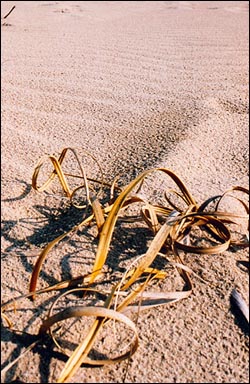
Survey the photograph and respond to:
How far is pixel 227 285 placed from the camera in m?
0.88

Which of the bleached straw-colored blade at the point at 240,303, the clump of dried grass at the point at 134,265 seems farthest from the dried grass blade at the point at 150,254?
the bleached straw-colored blade at the point at 240,303

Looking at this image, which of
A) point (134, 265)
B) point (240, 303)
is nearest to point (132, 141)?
point (134, 265)

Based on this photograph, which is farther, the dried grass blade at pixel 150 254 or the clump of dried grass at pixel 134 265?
the dried grass blade at pixel 150 254

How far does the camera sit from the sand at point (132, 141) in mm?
751

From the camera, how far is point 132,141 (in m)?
1.51

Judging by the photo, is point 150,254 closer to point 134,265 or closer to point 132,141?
point 134,265

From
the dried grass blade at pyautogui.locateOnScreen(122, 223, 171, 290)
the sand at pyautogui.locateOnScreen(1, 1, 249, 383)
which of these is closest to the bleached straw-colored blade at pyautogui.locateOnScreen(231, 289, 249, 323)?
the sand at pyautogui.locateOnScreen(1, 1, 249, 383)

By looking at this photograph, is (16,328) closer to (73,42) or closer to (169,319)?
(169,319)

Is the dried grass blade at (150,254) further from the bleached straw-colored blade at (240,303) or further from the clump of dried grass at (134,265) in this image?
the bleached straw-colored blade at (240,303)

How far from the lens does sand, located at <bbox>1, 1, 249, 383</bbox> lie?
75cm

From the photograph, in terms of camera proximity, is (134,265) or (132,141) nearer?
(134,265)

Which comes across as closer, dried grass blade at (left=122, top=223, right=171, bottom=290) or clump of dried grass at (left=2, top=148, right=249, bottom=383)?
clump of dried grass at (left=2, top=148, right=249, bottom=383)

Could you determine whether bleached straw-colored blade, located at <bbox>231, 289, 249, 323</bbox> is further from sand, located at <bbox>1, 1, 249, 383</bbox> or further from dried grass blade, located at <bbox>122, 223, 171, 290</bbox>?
dried grass blade, located at <bbox>122, 223, 171, 290</bbox>

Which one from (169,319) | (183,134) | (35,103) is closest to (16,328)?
(169,319)
